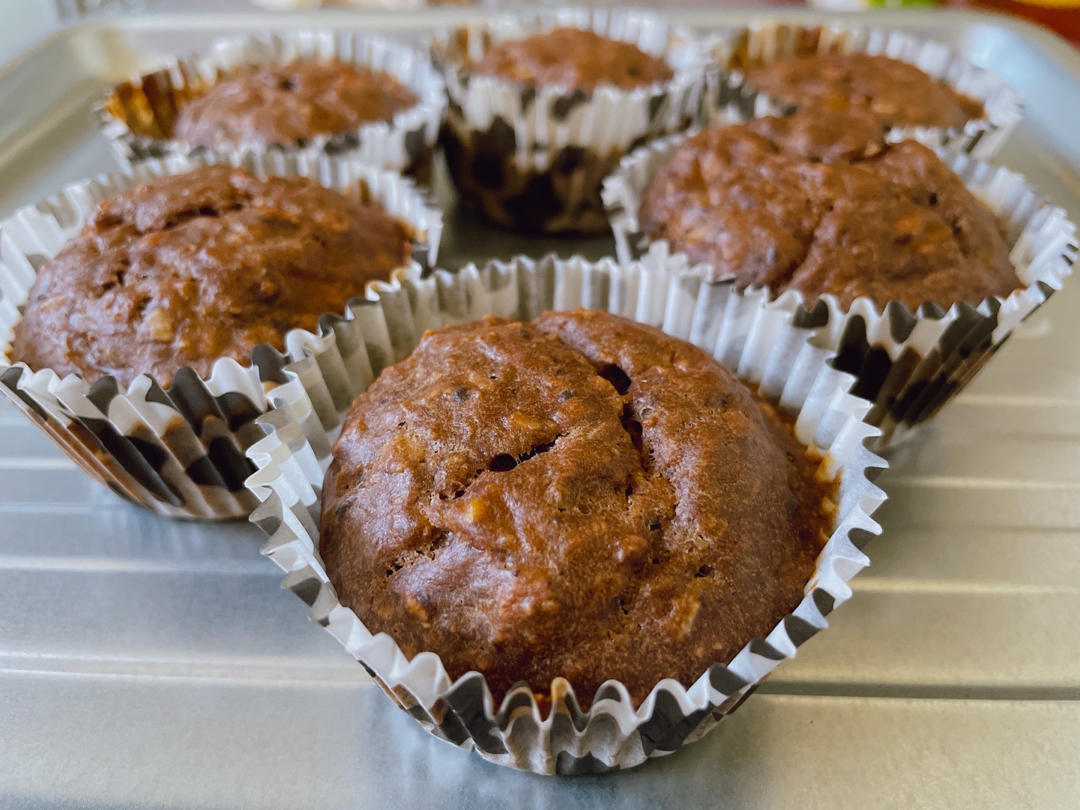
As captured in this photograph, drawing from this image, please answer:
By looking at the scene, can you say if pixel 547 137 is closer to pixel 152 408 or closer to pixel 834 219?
pixel 834 219

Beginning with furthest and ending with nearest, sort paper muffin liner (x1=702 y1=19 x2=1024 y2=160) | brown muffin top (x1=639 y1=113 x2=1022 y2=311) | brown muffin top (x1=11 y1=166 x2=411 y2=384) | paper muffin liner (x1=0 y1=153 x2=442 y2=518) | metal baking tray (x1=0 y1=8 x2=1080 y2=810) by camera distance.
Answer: paper muffin liner (x1=702 y1=19 x2=1024 y2=160) → brown muffin top (x1=639 y1=113 x2=1022 y2=311) → brown muffin top (x1=11 y1=166 x2=411 y2=384) → paper muffin liner (x1=0 y1=153 x2=442 y2=518) → metal baking tray (x1=0 y1=8 x2=1080 y2=810)

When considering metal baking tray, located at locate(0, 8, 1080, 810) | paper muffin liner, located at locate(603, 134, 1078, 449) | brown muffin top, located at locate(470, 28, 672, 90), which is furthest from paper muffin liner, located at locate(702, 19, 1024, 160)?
metal baking tray, located at locate(0, 8, 1080, 810)

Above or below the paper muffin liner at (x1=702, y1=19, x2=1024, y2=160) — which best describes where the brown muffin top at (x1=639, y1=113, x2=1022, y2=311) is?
above

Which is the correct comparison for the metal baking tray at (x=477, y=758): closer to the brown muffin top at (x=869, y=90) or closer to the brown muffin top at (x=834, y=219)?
the brown muffin top at (x=834, y=219)

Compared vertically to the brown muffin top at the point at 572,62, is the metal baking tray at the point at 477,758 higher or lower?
lower

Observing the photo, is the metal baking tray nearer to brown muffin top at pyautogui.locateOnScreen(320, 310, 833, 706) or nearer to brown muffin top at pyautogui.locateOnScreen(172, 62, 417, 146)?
brown muffin top at pyautogui.locateOnScreen(320, 310, 833, 706)

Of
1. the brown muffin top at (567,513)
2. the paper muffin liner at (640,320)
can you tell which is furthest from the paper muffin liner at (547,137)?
the brown muffin top at (567,513)

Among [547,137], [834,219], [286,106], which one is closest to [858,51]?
[547,137]

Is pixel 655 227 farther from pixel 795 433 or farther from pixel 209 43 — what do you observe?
pixel 209 43
